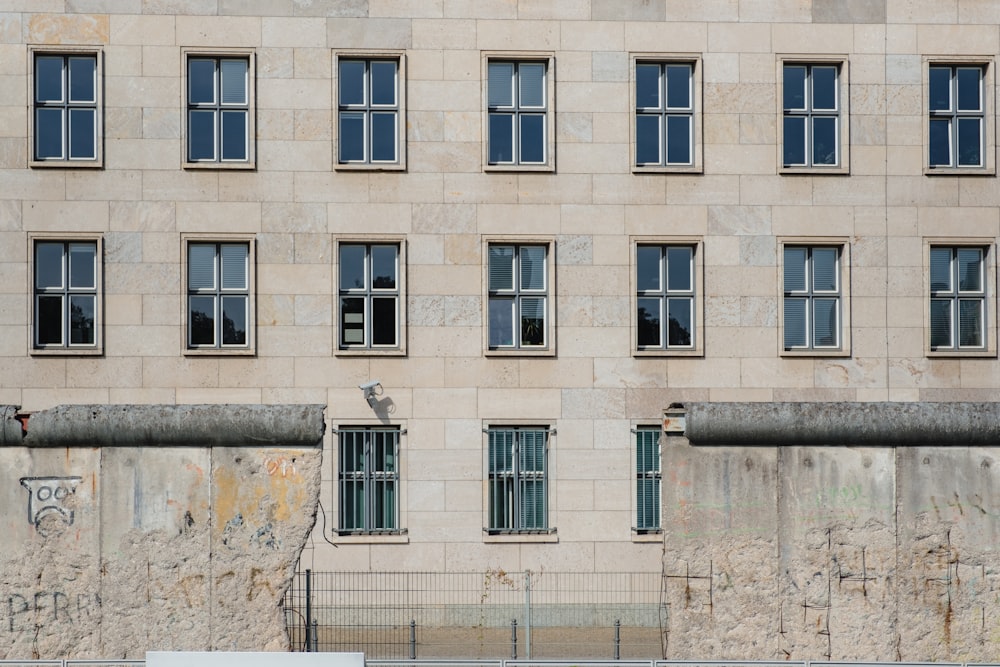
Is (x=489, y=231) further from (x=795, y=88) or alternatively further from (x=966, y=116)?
(x=966, y=116)

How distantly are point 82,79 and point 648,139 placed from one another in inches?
456

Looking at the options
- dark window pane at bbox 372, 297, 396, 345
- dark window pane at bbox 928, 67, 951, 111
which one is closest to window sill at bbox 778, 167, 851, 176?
dark window pane at bbox 928, 67, 951, 111

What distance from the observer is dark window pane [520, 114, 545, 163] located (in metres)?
22.6

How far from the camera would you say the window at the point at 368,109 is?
73.7 feet

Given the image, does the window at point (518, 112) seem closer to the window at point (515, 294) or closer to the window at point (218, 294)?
the window at point (515, 294)

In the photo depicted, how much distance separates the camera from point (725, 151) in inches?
893

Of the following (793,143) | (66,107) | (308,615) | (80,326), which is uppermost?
(66,107)

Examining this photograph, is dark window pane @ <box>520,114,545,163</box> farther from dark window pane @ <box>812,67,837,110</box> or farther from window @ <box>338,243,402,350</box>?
dark window pane @ <box>812,67,837,110</box>

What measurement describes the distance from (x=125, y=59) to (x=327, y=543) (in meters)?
10.5

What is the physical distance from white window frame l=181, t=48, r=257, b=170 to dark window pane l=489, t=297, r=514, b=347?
18.5ft

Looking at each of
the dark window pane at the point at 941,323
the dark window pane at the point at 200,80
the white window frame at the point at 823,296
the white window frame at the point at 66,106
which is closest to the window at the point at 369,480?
the dark window pane at the point at 200,80

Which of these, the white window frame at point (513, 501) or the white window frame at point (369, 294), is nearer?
the white window frame at point (513, 501)

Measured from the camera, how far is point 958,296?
A: 23141 mm

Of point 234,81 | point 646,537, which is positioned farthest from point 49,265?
point 646,537
